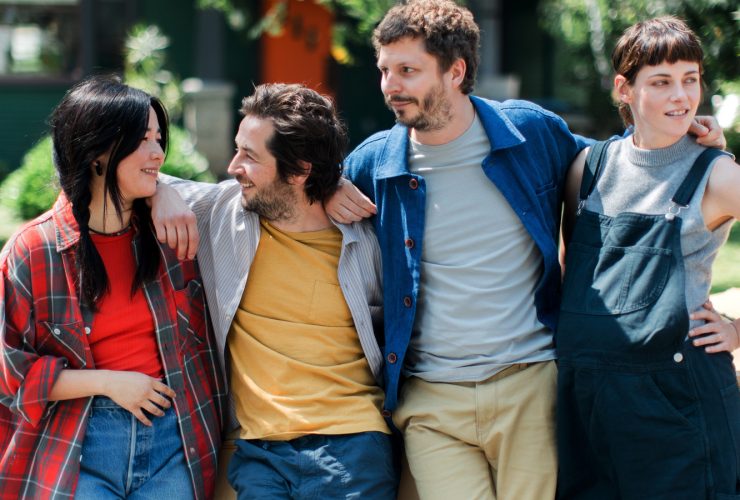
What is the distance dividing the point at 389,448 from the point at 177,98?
952cm

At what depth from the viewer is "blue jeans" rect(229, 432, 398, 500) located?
3029 millimetres

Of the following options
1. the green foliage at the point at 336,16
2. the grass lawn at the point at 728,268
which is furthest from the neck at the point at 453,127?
the green foliage at the point at 336,16

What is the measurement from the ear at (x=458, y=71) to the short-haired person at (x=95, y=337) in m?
1.01

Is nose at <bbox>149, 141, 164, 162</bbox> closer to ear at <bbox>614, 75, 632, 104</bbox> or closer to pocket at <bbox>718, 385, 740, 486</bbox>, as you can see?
ear at <bbox>614, 75, 632, 104</bbox>

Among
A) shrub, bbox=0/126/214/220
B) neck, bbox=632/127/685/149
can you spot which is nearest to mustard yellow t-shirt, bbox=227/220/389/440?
neck, bbox=632/127/685/149

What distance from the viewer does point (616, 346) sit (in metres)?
2.92

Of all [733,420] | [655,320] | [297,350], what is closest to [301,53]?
[297,350]

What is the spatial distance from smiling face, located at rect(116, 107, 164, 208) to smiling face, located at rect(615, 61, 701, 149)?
1.54m

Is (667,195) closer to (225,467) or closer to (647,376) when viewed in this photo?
(647,376)

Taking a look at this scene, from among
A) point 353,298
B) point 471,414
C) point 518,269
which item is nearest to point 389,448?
point 471,414

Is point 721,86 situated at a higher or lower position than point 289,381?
higher

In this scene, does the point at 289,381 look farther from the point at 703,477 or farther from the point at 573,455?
the point at 703,477

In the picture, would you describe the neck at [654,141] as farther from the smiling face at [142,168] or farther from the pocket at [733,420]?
the smiling face at [142,168]

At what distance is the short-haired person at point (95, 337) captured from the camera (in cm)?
296
